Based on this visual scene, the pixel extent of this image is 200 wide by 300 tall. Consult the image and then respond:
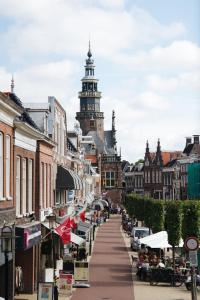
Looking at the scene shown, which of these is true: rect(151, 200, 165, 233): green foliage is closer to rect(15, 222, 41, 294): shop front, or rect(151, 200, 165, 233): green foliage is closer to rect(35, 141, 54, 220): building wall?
rect(35, 141, 54, 220): building wall

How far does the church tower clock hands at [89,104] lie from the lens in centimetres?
16012

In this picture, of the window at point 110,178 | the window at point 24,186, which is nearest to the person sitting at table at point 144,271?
the window at point 24,186

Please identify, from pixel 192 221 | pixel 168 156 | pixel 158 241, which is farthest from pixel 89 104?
pixel 192 221

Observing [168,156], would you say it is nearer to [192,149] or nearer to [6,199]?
[192,149]

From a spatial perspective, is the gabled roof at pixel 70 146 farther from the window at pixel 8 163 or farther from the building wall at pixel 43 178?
the window at pixel 8 163

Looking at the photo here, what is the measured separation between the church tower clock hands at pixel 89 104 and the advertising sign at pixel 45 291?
13636cm

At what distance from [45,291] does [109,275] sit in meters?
13.0

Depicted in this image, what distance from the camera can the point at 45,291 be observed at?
75.5ft

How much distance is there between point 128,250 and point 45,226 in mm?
21029

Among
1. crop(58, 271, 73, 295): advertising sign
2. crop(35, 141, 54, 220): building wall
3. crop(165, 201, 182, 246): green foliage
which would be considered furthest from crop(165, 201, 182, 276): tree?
crop(58, 271, 73, 295): advertising sign

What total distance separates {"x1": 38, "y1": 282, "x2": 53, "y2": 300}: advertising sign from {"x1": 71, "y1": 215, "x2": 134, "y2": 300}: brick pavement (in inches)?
182

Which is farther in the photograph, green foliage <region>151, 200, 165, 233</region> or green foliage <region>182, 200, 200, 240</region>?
green foliage <region>151, 200, 165, 233</region>

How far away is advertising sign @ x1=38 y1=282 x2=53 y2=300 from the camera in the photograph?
2291 cm

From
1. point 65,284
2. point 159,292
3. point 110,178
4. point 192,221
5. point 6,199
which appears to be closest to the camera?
point 6,199
